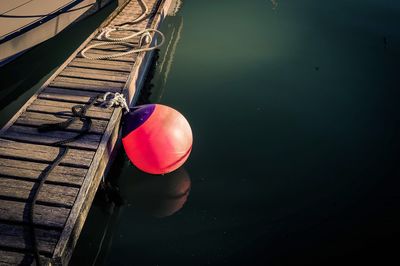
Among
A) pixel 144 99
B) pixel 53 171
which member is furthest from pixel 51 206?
pixel 144 99

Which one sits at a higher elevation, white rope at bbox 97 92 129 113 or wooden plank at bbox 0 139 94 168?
white rope at bbox 97 92 129 113

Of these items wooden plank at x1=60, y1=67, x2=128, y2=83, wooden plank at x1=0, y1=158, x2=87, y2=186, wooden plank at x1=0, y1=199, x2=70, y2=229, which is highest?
wooden plank at x1=60, y1=67, x2=128, y2=83

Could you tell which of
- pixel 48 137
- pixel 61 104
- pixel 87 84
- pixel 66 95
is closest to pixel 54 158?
pixel 48 137

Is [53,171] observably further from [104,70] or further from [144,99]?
[144,99]

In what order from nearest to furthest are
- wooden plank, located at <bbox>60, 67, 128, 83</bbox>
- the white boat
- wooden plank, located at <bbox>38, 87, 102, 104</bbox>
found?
wooden plank, located at <bbox>38, 87, 102, 104</bbox> → wooden plank, located at <bbox>60, 67, 128, 83</bbox> → the white boat

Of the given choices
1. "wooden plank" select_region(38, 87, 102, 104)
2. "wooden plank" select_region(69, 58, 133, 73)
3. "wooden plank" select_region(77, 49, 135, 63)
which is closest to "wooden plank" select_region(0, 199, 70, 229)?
"wooden plank" select_region(38, 87, 102, 104)

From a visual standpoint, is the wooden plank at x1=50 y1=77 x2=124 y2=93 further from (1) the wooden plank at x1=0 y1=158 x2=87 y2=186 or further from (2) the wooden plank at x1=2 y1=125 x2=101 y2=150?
(1) the wooden plank at x1=0 y1=158 x2=87 y2=186

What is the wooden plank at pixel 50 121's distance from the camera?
3.77 m

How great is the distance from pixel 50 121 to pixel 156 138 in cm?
138

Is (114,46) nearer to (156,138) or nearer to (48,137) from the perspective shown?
(48,137)

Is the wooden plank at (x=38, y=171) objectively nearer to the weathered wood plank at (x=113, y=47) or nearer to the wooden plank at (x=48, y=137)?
the wooden plank at (x=48, y=137)

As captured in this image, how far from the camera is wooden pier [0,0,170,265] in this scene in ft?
8.95

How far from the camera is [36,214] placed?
113 inches

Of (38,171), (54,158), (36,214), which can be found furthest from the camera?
(54,158)
